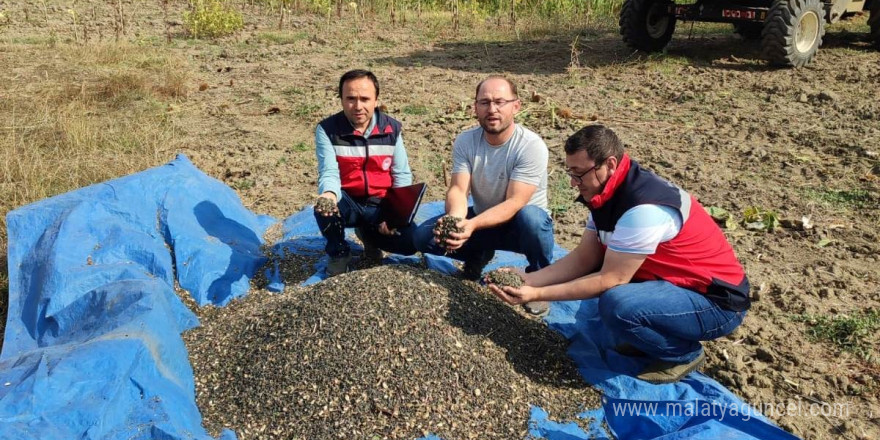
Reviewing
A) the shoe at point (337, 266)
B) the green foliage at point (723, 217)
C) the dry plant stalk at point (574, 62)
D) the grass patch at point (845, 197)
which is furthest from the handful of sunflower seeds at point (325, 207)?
the dry plant stalk at point (574, 62)

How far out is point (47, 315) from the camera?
2.89 meters

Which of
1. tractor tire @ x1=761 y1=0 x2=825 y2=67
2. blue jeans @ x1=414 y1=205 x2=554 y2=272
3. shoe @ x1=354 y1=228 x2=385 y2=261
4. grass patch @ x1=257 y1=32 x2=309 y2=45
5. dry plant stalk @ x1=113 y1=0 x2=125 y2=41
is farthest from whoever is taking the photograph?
grass patch @ x1=257 y1=32 x2=309 y2=45

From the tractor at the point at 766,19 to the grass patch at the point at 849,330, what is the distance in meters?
4.72

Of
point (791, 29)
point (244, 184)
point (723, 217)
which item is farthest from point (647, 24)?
point (244, 184)

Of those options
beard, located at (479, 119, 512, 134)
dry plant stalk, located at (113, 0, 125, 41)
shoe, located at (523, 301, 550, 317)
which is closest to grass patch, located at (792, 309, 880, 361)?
shoe, located at (523, 301, 550, 317)

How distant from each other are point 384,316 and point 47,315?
1.46m

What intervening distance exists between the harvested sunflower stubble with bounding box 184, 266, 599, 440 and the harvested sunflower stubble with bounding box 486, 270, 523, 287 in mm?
203

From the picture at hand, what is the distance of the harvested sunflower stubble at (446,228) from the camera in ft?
10.2

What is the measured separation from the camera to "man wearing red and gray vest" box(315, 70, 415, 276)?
11.4 feet

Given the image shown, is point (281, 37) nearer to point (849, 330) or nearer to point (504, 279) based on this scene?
point (504, 279)

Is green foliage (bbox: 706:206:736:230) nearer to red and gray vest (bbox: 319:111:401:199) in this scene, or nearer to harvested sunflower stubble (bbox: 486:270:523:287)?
harvested sunflower stubble (bbox: 486:270:523:287)

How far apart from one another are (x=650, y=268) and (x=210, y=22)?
334 inches

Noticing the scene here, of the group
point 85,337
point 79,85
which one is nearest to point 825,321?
point 85,337

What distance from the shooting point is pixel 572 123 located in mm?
6051
